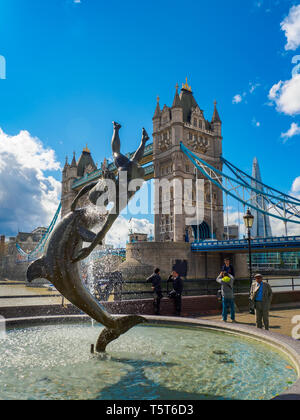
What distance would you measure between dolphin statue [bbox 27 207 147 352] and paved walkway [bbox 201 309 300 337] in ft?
15.2

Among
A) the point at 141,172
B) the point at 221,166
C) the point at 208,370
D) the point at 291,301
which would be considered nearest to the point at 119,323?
the point at 208,370

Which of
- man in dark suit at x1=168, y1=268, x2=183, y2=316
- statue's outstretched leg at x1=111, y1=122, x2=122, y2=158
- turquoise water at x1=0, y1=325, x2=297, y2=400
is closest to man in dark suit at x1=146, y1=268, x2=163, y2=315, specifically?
man in dark suit at x1=168, y1=268, x2=183, y2=316

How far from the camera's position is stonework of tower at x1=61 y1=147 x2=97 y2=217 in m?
77.6

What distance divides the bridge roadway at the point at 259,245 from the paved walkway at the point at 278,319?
20461 mm

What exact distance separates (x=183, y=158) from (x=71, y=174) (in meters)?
42.1

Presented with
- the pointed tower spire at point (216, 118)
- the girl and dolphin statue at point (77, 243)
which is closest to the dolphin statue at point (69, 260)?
the girl and dolphin statue at point (77, 243)

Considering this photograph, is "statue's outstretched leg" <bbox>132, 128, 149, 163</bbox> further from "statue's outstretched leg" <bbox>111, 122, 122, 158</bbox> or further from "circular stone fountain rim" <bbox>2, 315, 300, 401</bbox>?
"circular stone fountain rim" <bbox>2, 315, 300, 401</bbox>

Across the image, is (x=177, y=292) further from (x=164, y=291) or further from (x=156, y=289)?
(x=164, y=291)

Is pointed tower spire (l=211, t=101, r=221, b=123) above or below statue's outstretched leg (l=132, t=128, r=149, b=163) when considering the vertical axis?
above

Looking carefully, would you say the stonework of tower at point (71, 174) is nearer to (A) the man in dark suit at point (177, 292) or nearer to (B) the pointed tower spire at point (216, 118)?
(B) the pointed tower spire at point (216, 118)

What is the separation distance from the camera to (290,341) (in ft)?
15.0

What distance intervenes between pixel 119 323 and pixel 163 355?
78 centimetres

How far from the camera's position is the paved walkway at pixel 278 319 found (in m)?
7.30

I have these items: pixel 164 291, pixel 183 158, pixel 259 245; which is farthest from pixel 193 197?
pixel 164 291
